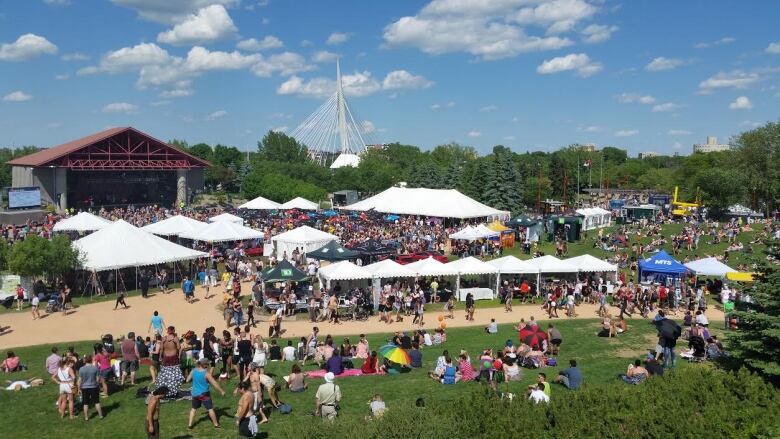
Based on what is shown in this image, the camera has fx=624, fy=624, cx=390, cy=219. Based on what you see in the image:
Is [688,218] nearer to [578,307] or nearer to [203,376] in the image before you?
[578,307]

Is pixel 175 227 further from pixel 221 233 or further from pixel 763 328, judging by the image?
pixel 763 328

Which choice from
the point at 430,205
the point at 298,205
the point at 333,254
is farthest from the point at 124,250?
the point at 430,205

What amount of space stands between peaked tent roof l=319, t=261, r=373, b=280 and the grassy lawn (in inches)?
194

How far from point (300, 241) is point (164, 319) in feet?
35.3

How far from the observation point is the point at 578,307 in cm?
2333

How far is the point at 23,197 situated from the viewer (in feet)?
167

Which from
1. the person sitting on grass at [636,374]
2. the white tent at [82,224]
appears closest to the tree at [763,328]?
the person sitting on grass at [636,374]

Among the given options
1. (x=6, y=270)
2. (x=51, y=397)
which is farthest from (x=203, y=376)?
(x=6, y=270)

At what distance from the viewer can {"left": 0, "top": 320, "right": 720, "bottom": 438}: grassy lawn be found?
10.7m

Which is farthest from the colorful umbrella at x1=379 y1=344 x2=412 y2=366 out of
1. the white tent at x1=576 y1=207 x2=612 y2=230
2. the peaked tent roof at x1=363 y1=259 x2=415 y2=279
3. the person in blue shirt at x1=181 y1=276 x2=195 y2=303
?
the white tent at x1=576 y1=207 x2=612 y2=230

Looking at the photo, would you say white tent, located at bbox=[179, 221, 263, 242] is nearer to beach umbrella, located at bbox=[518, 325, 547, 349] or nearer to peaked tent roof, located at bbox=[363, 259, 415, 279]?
peaked tent roof, located at bbox=[363, 259, 415, 279]

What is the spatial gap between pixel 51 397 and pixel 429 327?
37.1 ft

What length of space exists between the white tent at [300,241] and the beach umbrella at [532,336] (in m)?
17.0

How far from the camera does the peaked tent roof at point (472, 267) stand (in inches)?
942
